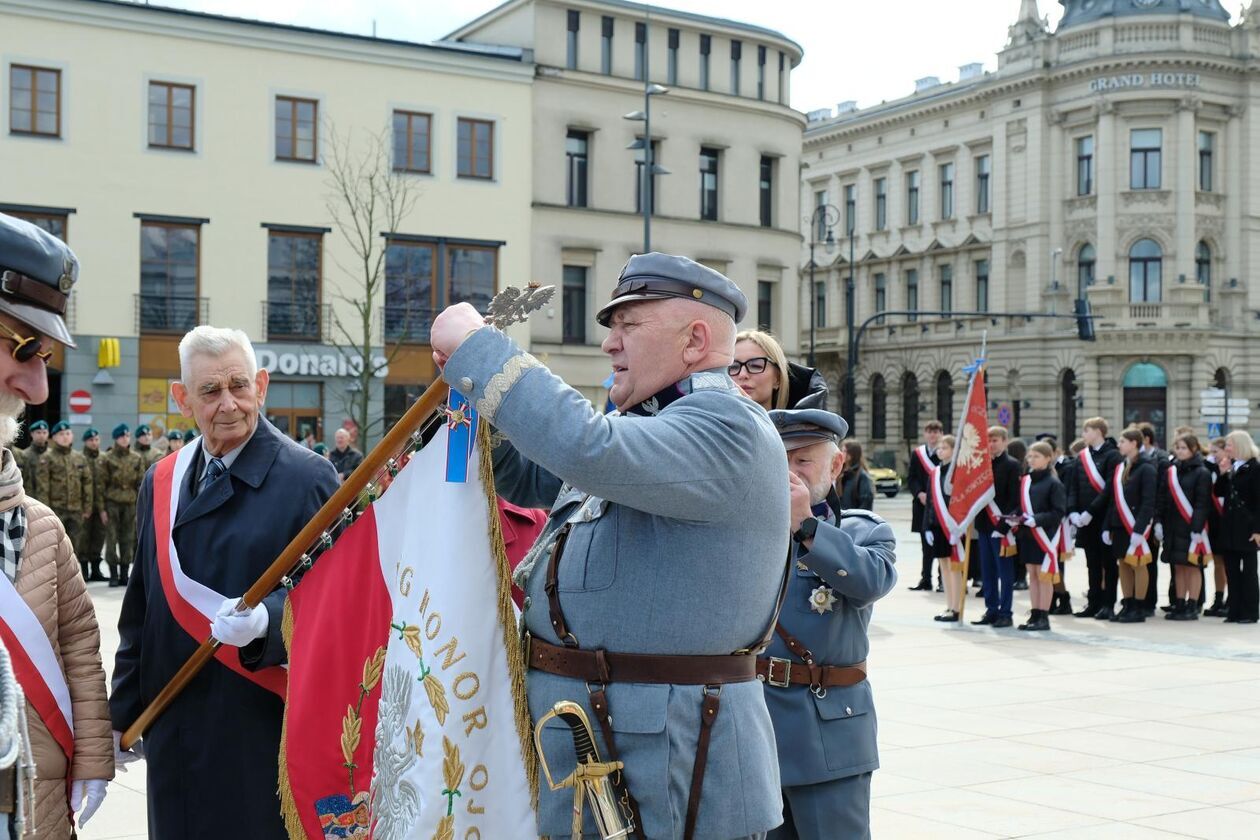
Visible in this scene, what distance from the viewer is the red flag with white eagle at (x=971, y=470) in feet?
48.4

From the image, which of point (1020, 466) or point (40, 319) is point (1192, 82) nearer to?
point (1020, 466)

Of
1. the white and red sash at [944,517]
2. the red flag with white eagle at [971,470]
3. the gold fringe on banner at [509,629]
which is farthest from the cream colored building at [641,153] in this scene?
the gold fringe on banner at [509,629]

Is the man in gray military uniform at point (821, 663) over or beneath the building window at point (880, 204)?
beneath

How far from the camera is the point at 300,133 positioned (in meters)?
36.8

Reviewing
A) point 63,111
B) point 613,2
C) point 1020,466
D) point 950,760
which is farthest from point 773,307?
point 950,760

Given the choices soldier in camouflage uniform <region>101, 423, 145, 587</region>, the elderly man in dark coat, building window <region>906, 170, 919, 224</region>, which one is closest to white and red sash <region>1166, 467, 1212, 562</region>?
soldier in camouflage uniform <region>101, 423, 145, 587</region>

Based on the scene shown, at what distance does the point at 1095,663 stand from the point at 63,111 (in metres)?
28.6

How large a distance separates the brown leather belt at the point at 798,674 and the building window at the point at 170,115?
33362mm

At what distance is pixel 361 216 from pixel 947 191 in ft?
120

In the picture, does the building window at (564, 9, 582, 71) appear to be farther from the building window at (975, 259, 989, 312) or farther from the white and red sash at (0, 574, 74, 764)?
the white and red sash at (0, 574, 74, 764)

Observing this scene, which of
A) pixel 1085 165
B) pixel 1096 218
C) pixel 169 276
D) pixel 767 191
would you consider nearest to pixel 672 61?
pixel 767 191

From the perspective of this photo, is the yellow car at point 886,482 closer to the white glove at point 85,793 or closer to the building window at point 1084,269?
the building window at point 1084,269

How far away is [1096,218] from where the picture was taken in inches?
2352

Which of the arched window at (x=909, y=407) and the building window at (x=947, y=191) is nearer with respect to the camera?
the building window at (x=947, y=191)
